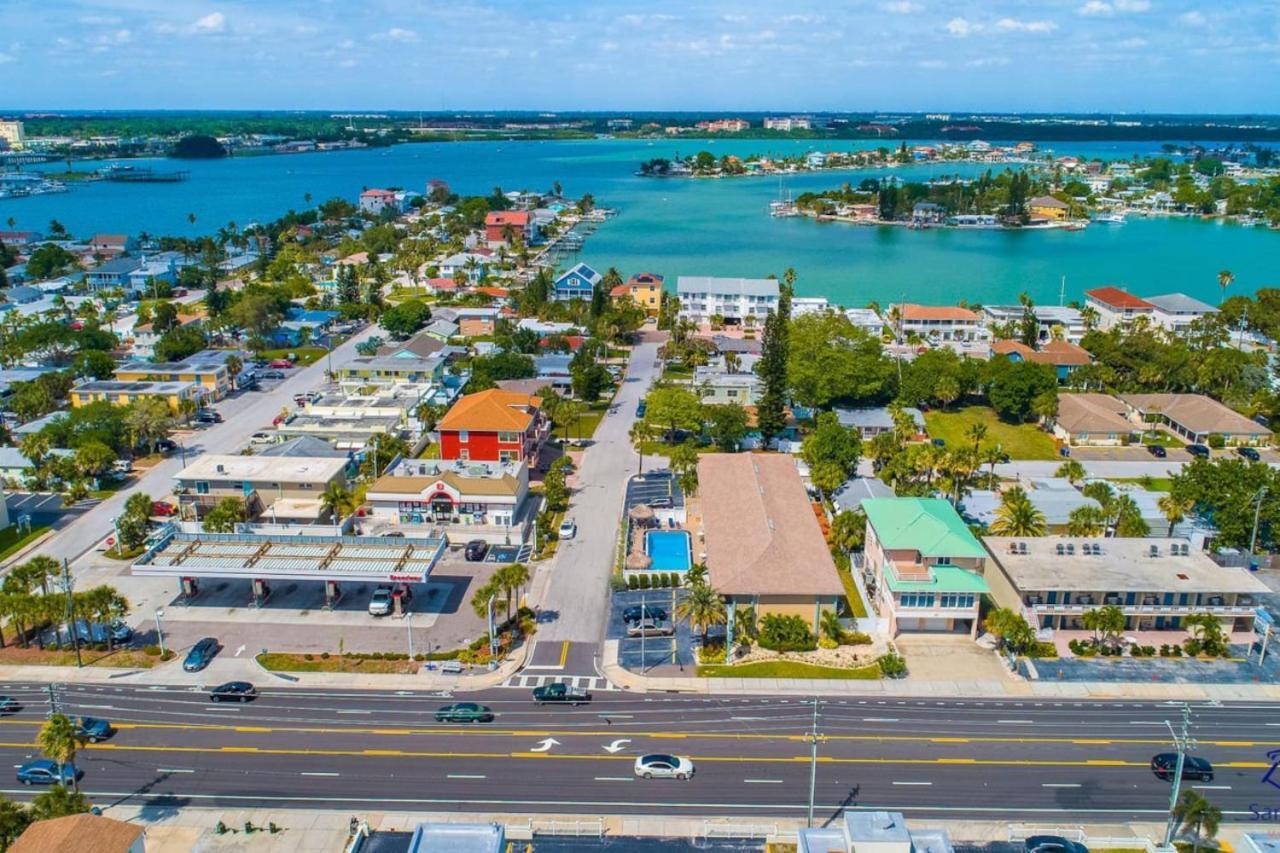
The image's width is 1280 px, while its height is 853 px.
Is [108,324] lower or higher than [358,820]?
higher

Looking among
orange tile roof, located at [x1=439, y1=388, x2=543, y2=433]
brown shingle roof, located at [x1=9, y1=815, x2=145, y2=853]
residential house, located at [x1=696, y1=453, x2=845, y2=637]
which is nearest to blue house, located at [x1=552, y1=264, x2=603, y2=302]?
orange tile roof, located at [x1=439, y1=388, x2=543, y2=433]

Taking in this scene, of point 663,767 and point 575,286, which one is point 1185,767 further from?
point 575,286

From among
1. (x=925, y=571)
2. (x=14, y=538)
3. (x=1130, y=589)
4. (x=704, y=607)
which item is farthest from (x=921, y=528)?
(x=14, y=538)

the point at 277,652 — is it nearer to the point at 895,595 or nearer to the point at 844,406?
the point at 895,595

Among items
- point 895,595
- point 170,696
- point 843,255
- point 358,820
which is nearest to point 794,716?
point 895,595

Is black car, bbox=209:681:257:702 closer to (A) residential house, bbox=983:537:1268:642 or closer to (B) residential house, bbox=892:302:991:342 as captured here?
(A) residential house, bbox=983:537:1268:642

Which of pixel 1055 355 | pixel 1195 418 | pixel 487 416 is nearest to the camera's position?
pixel 487 416
